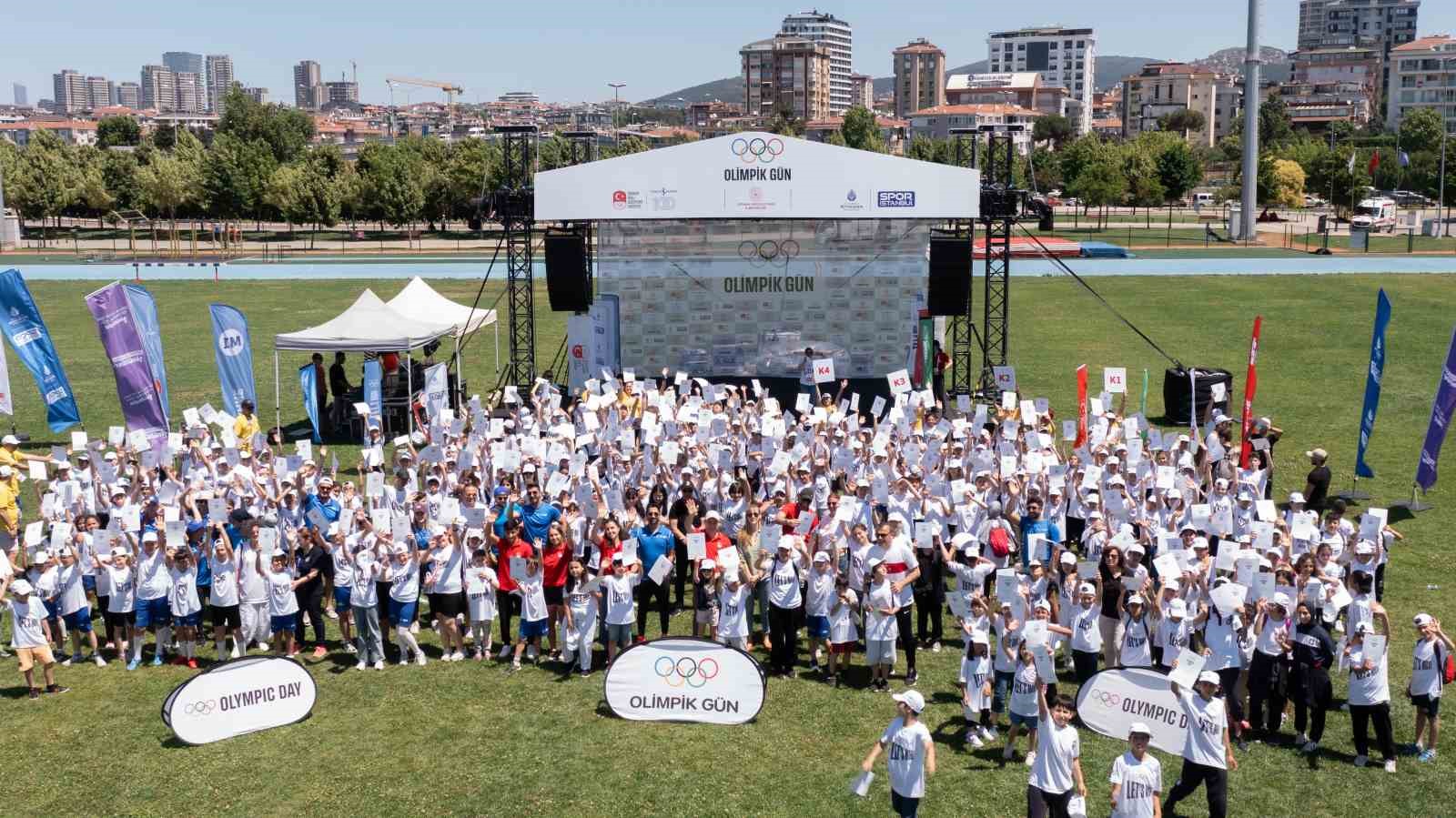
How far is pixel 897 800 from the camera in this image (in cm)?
826

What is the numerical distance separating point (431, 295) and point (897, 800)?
17977 millimetres

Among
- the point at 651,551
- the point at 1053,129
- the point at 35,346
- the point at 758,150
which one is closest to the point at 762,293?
the point at 758,150

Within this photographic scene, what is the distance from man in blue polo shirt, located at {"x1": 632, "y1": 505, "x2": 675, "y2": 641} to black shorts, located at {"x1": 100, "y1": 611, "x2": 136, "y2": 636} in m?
4.63

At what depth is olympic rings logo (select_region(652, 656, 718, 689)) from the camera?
408 inches

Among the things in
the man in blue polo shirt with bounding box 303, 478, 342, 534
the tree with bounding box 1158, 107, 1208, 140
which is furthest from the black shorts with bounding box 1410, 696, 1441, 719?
the tree with bounding box 1158, 107, 1208, 140

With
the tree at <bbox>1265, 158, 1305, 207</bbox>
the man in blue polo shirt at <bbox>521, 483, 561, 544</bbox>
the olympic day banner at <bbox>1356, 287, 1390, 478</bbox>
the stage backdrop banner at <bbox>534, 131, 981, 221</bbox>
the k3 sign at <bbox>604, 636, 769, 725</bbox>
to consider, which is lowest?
the k3 sign at <bbox>604, 636, 769, 725</bbox>

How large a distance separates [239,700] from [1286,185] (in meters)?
Result: 72.9

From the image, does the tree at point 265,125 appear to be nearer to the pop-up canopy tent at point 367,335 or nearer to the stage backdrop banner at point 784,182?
the pop-up canopy tent at point 367,335

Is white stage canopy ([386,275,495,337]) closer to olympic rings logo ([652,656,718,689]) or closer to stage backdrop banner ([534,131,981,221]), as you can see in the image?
stage backdrop banner ([534,131,981,221])

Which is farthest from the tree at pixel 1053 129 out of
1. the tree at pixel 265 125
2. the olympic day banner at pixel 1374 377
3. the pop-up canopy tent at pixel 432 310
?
the olympic day banner at pixel 1374 377

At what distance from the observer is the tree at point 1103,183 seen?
6781 cm

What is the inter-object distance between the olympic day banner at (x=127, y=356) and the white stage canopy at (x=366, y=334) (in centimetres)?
216

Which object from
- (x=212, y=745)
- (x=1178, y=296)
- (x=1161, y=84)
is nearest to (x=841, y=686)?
(x=212, y=745)

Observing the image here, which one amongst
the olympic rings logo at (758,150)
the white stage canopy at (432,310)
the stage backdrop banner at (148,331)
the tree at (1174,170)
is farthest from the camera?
the tree at (1174,170)
